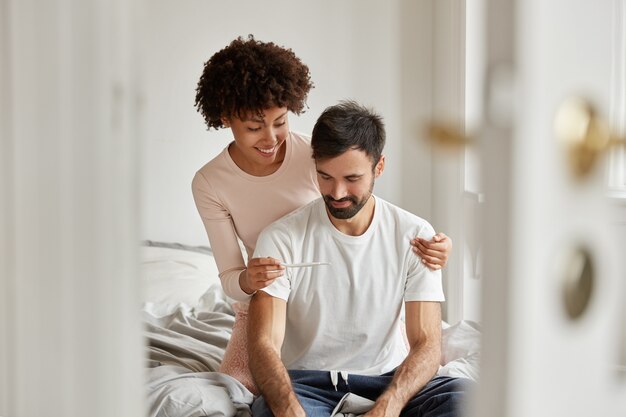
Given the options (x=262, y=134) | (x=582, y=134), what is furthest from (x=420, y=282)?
(x=582, y=134)

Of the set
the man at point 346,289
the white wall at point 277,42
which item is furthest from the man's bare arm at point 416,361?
the white wall at point 277,42

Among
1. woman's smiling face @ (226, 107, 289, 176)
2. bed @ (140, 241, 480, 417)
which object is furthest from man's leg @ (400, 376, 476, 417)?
woman's smiling face @ (226, 107, 289, 176)

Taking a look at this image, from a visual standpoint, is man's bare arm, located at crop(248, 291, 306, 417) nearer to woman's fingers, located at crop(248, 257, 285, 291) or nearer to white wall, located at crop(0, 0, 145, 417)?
woman's fingers, located at crop(248, 257, 285, 291)

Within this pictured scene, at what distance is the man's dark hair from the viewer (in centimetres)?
175

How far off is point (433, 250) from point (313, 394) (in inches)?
15.6

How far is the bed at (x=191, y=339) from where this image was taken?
5.69 ft

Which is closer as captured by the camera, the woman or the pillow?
the woman

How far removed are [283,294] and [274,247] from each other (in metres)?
0.10

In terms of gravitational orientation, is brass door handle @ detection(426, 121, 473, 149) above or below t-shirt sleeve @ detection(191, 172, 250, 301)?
above

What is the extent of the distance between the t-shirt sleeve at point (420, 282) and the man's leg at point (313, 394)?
0.25 metres

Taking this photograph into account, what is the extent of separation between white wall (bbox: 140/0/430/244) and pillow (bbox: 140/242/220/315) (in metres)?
0.34

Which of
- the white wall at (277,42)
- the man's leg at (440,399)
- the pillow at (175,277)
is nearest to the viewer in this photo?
the man's leg at (440,399)

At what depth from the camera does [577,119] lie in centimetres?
58

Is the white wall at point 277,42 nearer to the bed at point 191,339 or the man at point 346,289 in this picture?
the bed at point 191,339
